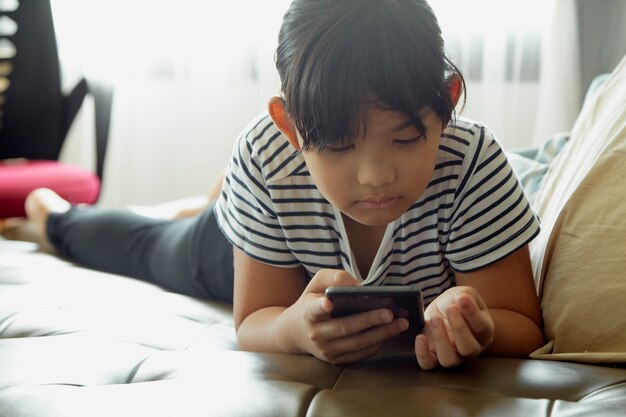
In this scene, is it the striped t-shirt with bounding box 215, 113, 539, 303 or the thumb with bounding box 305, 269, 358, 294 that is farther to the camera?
the striped t-shirt with bounding box 215, 113, 539, 303

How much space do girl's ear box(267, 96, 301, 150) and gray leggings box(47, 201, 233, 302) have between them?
1.53 feet

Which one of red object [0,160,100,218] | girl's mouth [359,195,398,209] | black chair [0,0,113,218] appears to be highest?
girl's mouth [359,195,398,209]

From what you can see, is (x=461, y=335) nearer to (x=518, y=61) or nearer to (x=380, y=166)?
(x=380, y=166)

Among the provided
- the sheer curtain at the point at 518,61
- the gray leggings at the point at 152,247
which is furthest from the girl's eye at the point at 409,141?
the sheer curtain at the point at 518,61

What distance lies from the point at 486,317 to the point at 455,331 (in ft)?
0.12

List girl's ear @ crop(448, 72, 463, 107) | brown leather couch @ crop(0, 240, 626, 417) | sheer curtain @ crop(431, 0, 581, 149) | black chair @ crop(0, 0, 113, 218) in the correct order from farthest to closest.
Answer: black chair @ crop(0, 0, 113, 218), sheer curtain @ crop(431, 0, 581, 149), girl's ear @ crop(448, 72, 463, 107), brown leather couch @ crop(0, 240, 626, 417)

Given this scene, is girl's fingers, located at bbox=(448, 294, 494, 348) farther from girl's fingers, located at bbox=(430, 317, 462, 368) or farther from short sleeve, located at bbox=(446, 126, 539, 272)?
short sleeve, located at bbox=(446, 126, 539, 272)

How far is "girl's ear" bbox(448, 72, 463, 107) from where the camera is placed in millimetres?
857

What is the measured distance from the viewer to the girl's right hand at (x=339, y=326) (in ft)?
2.66

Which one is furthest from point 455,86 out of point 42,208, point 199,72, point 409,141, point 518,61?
point 199,72

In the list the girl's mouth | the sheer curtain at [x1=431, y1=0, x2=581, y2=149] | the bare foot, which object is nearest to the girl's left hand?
the girl's mouth

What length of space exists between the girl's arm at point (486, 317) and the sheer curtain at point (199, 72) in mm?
1409

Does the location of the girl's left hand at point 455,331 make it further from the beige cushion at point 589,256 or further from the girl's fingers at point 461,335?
the beige cushion at point 589,256

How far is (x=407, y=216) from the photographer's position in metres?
1.00
